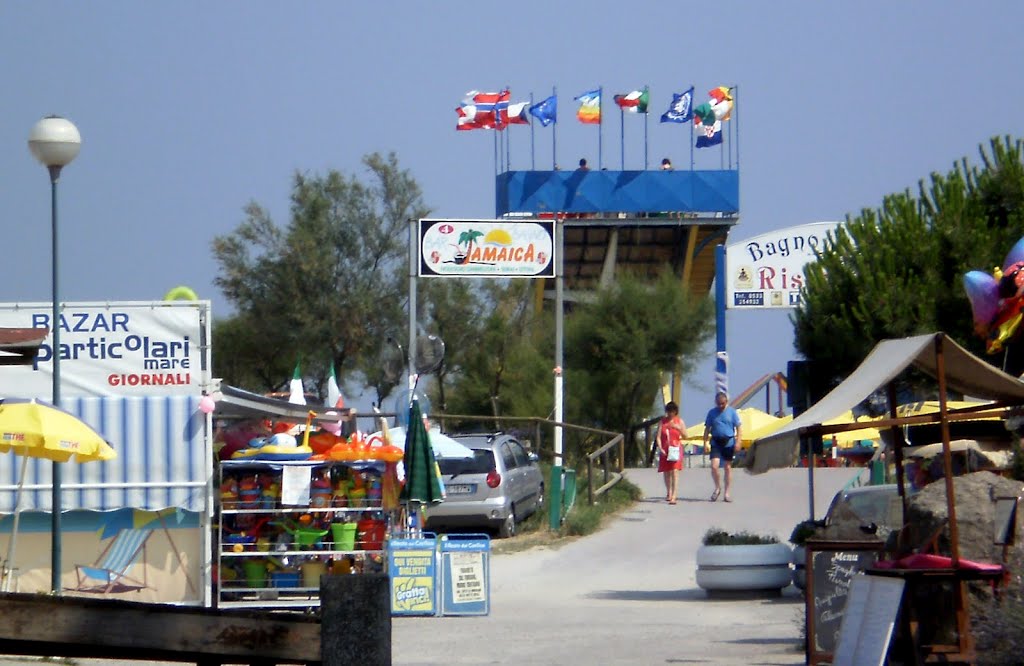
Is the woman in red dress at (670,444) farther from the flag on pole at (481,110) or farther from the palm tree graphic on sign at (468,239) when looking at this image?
the flag on pole at (481,110)

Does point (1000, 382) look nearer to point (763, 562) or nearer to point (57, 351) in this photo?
point (763, 562)

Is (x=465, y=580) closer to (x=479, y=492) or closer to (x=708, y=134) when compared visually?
(x=479, y=492)

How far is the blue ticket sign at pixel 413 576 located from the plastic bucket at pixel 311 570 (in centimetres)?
75

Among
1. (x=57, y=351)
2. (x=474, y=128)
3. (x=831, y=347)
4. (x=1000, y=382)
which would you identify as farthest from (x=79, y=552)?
(x=474, y=128)

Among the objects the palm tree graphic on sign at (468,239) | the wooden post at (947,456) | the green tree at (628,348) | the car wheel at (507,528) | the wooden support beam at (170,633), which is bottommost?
the car wheel at (507,528)

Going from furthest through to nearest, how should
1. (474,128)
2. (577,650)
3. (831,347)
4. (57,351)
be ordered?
(474,128)
(831,347)
(57,351)
(577,650)

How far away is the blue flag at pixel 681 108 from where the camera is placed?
1836 inches

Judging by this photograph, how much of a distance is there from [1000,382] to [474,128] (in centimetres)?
3177

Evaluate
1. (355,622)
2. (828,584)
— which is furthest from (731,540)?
(355,622)

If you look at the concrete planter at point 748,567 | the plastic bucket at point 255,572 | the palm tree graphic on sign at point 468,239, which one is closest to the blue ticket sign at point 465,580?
the plastic bucket at point 255,572

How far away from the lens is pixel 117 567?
14.6 metres

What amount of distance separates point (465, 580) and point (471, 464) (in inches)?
254

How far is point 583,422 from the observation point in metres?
36.8

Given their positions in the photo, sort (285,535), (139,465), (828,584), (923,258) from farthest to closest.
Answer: (923,258) < (285,535) < (139,465) < (828,584)
